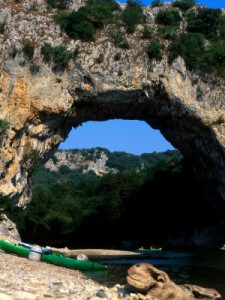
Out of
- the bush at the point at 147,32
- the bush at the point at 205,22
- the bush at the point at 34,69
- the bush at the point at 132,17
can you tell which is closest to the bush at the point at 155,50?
the bush at the point at 147,32

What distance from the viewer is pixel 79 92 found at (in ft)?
104

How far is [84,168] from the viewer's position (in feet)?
513

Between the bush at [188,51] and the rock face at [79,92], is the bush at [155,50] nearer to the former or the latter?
the rock face at [79,92]

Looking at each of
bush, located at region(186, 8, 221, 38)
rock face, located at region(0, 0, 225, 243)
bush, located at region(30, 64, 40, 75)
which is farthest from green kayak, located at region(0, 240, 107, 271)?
bush, located at region(186, 8, 221, 38)

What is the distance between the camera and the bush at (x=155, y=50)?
31766 millimetres

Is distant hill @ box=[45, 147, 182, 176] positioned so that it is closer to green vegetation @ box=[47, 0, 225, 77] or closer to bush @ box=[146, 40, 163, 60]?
green vegetation @ box=[47, 0, 225, 77]

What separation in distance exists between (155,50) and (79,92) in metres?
6.29

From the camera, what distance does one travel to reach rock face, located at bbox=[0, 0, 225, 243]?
3059 centimetres

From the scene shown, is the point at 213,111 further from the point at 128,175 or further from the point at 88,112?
the point at 128,175

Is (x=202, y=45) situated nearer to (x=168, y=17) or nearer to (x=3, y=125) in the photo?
(x=168, y=17)

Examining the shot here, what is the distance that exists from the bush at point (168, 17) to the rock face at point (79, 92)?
278 centimetres

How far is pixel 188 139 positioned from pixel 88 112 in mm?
7950

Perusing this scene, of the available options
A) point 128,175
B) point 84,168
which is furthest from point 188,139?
point 84,168

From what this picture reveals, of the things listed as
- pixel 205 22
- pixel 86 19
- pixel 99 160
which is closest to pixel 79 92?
pixel 86 19
